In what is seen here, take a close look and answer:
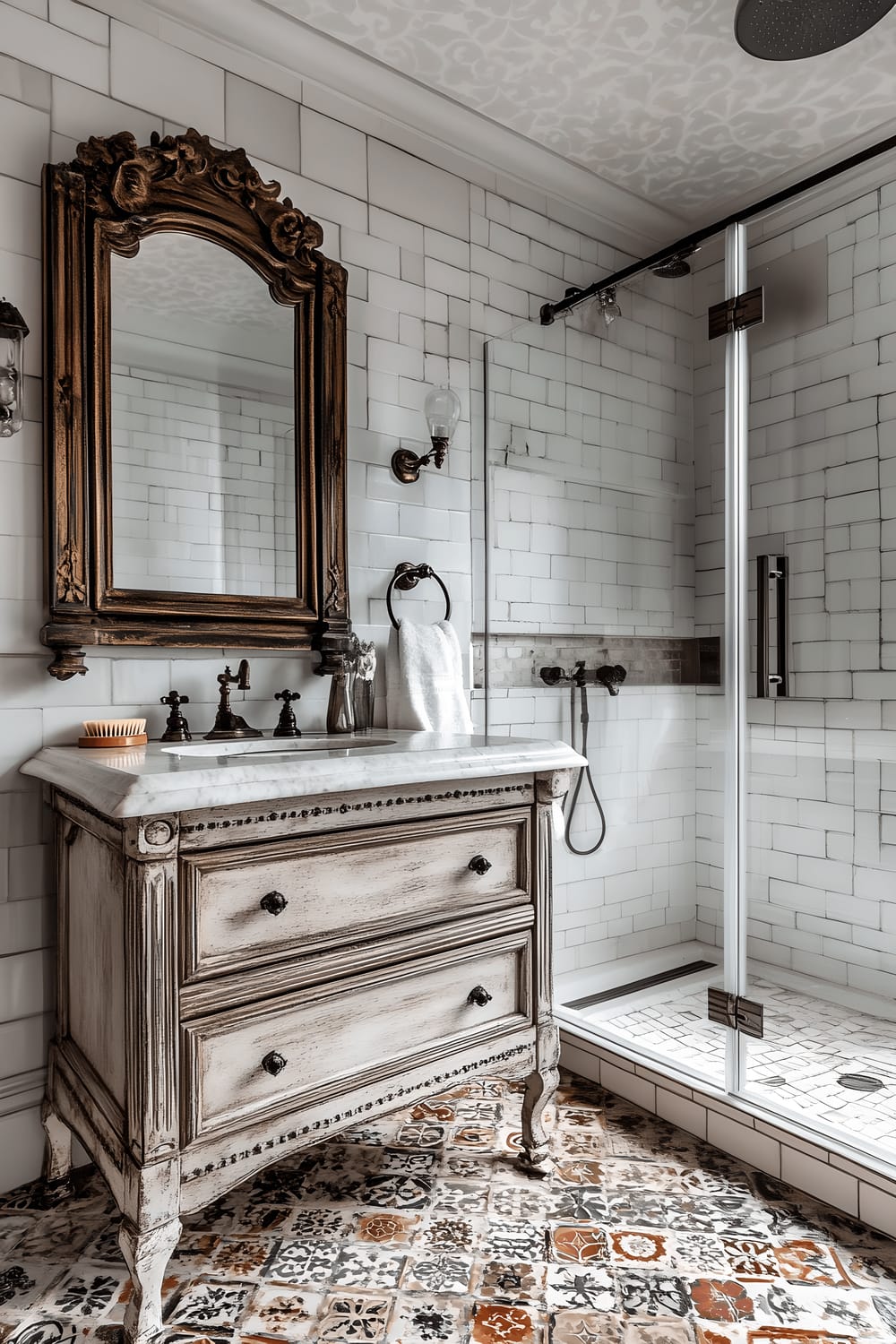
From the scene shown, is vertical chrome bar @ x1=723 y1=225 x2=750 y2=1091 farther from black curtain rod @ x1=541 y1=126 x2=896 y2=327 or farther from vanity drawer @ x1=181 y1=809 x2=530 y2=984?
vanity drawer @ x1=181 y1=809 x2=530 y2=984

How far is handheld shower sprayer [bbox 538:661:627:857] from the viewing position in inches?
88.4

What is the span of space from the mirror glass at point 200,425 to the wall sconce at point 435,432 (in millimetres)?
351

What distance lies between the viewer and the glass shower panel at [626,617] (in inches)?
78.3

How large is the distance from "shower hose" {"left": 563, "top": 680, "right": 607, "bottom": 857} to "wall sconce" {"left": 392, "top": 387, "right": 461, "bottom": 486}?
2.44 ft

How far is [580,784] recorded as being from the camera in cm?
228

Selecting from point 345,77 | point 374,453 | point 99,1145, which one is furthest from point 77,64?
point 99,1145

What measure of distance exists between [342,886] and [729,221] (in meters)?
1.71

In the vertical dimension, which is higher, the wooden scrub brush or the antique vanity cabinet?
the wooden scrub brush

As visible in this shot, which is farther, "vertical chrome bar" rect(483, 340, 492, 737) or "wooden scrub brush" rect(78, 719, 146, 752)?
"vertical chrome bar" rect(483, 340, 492, 737)

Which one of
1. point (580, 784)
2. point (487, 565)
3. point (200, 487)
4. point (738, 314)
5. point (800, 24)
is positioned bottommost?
point (580, 784)

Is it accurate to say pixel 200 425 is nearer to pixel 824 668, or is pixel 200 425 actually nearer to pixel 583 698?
pixel 583 698

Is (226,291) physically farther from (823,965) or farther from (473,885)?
(823,965)

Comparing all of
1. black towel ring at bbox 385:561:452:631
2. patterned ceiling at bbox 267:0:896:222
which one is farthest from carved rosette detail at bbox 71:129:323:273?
black towel ring at bbox 385:561:452:631

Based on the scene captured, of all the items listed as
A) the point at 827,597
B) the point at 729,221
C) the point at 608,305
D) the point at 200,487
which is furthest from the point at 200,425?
the point at 827,597
